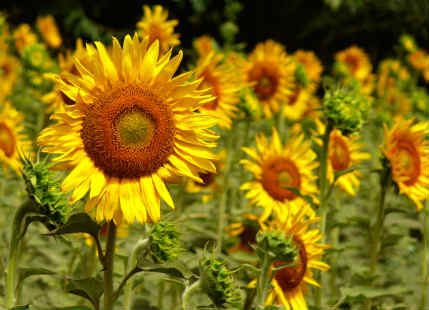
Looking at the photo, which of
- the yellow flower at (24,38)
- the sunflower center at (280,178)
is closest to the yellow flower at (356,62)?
the yellow flower at (24,38)

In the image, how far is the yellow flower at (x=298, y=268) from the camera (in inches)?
53.9

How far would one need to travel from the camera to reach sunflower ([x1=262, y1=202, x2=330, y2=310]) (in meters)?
1.37

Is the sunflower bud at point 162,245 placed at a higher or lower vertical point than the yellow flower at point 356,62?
lower

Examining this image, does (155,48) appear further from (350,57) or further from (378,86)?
(378,86)

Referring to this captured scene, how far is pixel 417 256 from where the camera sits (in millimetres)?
2543

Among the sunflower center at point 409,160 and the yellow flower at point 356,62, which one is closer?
the sunflower center at point 409,160

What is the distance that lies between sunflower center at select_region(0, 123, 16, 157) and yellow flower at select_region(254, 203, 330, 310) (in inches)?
38.1

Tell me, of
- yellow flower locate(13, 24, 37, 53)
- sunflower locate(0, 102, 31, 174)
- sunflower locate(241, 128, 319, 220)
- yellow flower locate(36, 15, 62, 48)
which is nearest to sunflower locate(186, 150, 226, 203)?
sunflower locate(241, 128, 319, 220)

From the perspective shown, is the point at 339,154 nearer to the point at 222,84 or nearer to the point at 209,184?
the point at 222,84

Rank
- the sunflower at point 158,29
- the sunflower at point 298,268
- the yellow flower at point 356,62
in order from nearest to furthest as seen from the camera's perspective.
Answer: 1. the sunflower at point 298,268
2. the sunflower at point 158,29
3. the yellow flower at point 356,62

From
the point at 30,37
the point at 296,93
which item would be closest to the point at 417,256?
the point at 296,93

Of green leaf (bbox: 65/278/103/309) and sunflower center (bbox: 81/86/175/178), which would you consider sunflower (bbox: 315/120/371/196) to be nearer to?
sunflower center (bbox: 81/86/175/178)

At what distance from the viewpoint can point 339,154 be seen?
1890mm

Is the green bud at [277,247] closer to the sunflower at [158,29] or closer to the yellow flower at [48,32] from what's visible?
the sunflower at [158,29]
